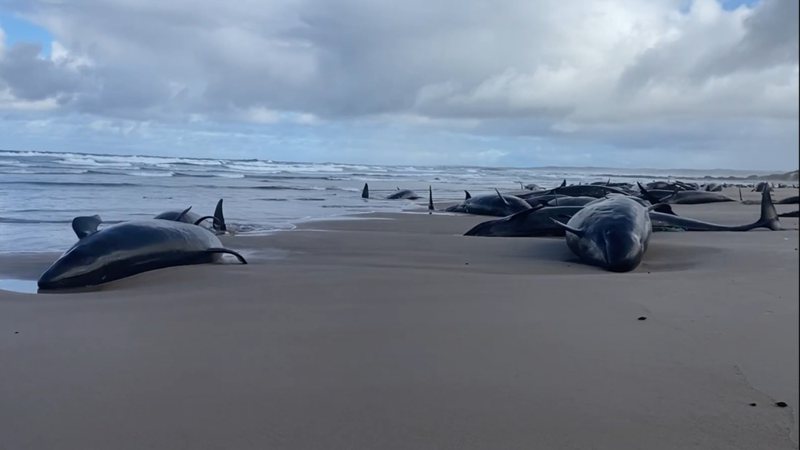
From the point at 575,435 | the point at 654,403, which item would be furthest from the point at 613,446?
the point at 654,403

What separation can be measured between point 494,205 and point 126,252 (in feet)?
28.4

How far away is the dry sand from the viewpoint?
206cm

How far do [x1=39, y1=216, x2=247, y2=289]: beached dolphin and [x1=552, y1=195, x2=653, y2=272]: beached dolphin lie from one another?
9.83 feet

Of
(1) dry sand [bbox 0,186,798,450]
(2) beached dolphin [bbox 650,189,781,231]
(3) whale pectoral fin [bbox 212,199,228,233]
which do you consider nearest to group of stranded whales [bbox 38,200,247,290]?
(1) dry sand [bbox 0,186,798,450]

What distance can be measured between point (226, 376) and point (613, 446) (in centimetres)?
143

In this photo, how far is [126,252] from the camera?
5.48 meters

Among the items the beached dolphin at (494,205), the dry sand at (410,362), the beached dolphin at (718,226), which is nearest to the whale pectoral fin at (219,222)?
the dry sand at (410,362)

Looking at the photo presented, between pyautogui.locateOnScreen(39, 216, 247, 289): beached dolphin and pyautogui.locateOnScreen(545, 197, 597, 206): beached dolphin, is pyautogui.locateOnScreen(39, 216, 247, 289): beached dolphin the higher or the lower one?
the lower one

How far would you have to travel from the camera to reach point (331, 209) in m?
15.4

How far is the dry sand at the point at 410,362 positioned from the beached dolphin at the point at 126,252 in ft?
1.69

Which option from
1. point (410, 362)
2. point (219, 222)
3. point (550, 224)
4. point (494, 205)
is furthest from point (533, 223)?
point (410, 362)

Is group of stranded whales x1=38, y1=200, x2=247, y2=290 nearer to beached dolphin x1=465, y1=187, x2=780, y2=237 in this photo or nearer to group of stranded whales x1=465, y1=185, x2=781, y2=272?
group of stranded whales x1=465, y1=185, x2=781, y2=272

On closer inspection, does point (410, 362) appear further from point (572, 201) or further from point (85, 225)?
point (572, 201)

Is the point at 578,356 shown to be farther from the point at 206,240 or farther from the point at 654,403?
the point at 206,240
